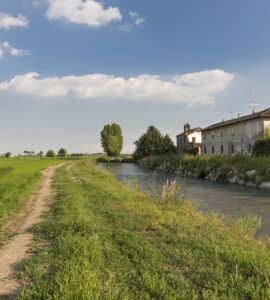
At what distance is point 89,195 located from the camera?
1811 cm

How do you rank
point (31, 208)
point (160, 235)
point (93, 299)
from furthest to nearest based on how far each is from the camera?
point (31, 208), point (160, 235), point (93, 299)

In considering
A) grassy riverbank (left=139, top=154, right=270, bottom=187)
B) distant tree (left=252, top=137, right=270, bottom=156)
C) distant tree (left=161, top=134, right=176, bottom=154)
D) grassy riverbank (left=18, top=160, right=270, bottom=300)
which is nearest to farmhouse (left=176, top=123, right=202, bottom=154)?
distant tree (left=161, top=134, right=176, bottom=154)

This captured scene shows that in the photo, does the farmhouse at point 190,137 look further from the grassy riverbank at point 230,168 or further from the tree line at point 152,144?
the grassy riverbank at point 230,168

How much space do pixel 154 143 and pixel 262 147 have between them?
144ft

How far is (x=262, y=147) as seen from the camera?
45688 millimetres

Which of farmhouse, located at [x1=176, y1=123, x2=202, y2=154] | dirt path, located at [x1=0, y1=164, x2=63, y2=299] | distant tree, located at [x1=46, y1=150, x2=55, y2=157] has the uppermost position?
farmhouse, located at [x1=176, y1=123, x2=202, y2=154]

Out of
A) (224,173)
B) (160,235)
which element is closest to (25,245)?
(160,235)

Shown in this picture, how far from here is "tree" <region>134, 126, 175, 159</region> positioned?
87.5m

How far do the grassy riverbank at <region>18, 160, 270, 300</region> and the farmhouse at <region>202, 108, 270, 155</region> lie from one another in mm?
40934

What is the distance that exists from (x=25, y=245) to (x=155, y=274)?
3.54m

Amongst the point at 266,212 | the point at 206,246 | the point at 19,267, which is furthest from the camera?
the point at 266,212

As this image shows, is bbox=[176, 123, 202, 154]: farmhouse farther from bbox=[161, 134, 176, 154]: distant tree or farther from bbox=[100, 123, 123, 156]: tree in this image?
bbox=[100, 123, 123, 156]: tree

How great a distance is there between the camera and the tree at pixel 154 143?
87.5 metres

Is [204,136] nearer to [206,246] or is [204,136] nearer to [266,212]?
[266,212]
